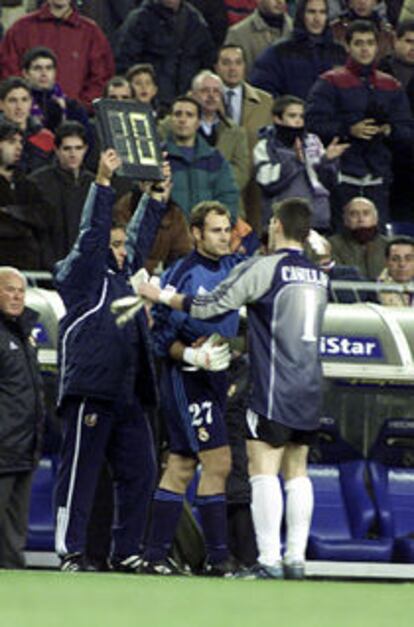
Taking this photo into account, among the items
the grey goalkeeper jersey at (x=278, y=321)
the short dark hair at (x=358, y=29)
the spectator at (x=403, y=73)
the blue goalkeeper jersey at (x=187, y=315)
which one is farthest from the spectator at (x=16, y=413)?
the spectator at (x=403, y=73)

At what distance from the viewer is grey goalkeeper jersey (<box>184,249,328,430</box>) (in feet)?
41.2

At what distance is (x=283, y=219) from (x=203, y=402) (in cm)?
123

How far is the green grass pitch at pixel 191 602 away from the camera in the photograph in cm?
888

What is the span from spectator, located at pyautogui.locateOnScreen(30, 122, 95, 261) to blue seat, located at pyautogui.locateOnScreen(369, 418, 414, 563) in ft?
8.65

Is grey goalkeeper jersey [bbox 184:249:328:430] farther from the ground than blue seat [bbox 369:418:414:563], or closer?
farther from the ground

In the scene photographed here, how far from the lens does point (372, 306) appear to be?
16.8 m

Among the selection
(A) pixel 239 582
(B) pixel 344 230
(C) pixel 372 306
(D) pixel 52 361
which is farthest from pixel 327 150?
(A) pixel 239 582

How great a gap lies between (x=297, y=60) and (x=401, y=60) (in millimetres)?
1267

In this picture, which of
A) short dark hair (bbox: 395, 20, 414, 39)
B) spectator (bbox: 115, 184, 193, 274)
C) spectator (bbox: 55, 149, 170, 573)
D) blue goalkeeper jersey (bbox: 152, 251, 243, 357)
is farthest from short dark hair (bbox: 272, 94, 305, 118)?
blue goalkeeper jersey (bbox: 152, 251, 243, 357)

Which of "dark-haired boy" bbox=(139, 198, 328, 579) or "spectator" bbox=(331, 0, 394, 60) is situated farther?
"spectator" bbox=(331, 0, 394, 60)

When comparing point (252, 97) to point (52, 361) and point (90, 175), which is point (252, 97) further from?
point (52, 361)

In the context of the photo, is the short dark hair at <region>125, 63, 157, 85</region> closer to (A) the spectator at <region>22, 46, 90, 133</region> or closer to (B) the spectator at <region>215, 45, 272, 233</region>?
(A) the spectator at <region>22, 46, 90, 133</region>

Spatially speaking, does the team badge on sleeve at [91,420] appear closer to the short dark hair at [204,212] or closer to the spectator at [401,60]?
the short dark hair at [204,212]

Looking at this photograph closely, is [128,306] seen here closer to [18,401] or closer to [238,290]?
[238,290]
